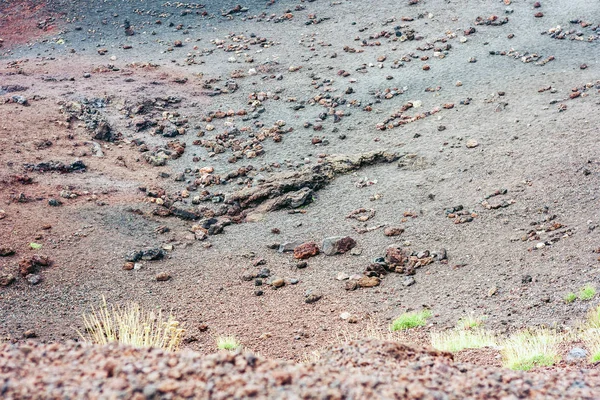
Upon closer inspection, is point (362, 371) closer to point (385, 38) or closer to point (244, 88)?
point (244, 88)

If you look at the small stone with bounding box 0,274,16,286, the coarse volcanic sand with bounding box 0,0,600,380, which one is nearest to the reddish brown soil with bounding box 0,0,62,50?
the coarse volcanic sand with bounding box 0,0,600,380

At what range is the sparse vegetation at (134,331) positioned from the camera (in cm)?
565

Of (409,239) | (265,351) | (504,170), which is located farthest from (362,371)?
(504,170)

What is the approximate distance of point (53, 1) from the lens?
79.9 ft

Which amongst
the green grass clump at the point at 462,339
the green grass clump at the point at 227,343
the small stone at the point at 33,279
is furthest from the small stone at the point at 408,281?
the small stone at the point at 33,279

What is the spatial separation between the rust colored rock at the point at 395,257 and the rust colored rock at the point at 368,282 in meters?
0.54

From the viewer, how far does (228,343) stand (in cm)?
769

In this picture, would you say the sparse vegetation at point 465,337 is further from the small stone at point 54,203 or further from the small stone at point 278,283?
the small stone at point 54,203

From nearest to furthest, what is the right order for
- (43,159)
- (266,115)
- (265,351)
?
(265,351)
(43,159)
(266,115)

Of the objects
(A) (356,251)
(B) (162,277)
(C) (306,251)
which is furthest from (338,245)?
(B) (162,277)

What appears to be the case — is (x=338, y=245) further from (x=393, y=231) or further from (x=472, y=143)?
(x=472, y=143)

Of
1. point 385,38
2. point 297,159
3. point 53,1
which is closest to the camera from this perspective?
point 297,159

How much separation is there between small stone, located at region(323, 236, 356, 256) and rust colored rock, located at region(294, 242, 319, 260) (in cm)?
18

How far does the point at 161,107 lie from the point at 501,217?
10513mm
